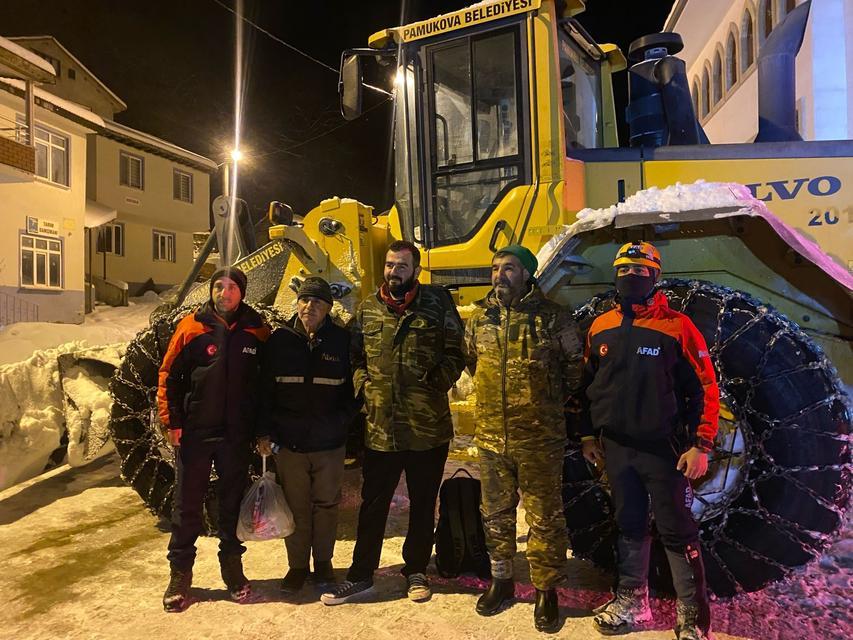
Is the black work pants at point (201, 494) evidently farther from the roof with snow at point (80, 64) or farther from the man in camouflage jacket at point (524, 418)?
the roof with snow at point (80, 64)

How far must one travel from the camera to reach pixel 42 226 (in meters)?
16.3

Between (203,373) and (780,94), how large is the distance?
13.1 feet

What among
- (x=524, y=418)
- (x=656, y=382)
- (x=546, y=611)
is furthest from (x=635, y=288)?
(x=546, y=611)

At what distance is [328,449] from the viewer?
317 cm

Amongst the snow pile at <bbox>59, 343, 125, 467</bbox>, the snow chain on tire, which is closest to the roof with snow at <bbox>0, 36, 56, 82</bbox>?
Result: the snow pile at <bbox>59, 343, 125, 467</bbox>

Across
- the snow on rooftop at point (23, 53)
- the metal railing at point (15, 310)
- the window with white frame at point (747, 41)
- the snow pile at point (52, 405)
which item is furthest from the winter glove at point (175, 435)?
the metal railing at point (15, 310)

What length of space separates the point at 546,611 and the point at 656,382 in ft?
3.78

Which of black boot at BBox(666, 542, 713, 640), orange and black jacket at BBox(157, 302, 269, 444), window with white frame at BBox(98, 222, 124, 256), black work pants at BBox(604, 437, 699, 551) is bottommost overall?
black boot at BBox(666, 542, 713, 640)

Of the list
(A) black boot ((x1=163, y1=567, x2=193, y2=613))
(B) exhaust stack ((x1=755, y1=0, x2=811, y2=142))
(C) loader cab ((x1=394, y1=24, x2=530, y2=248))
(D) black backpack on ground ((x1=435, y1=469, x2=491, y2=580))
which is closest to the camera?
(A) black boot ((x1=163, y1=567, x2=193, y2=613))

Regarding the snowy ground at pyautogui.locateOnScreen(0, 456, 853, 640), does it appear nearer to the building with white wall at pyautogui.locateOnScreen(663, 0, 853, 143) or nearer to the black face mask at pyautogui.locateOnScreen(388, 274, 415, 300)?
the black face mask at pyautogui.locateOnScreen(388, 274, 415, 300)

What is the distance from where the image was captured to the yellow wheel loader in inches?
109

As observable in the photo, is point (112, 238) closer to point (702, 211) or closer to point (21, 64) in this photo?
point (21, 64)

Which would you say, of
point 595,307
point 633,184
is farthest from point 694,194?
point 633,184

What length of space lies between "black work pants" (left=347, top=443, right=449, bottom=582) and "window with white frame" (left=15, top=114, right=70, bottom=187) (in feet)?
54.4
